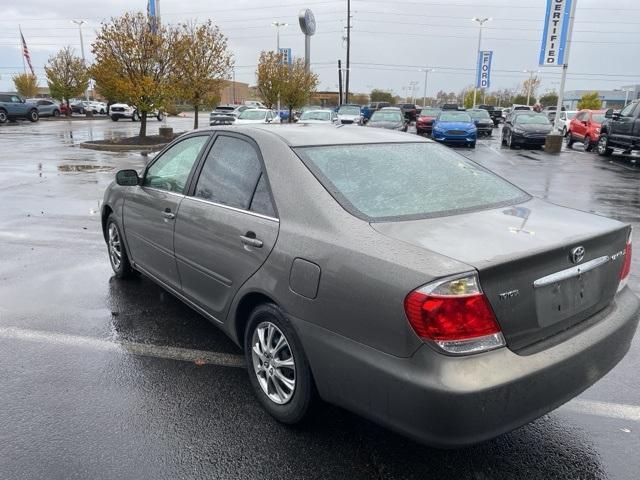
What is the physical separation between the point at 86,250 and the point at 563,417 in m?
5.53

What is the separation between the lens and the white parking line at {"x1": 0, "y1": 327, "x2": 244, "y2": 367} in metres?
3.72

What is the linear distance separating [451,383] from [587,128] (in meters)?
24.3

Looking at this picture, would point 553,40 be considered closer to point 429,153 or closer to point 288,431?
point 429,153

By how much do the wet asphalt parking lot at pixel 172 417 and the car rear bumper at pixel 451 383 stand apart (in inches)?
17.7

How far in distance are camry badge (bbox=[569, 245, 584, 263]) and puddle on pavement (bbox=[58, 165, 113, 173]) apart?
13353 millimetres

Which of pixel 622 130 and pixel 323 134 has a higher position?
pixel 323 134

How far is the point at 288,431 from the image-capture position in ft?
9.48

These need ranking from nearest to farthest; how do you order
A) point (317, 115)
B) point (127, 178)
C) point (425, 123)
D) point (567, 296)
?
point (567, 296), point (127, 178), point (317, 115), point (425, 123)

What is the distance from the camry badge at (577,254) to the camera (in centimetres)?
245

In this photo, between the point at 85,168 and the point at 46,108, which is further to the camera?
the point at 46,108

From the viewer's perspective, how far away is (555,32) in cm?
2073

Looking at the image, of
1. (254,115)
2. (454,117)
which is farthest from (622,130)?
(254,115)

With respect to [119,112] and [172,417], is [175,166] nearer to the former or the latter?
[172,417]

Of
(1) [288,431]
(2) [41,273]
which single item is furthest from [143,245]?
(1) [288,431]
